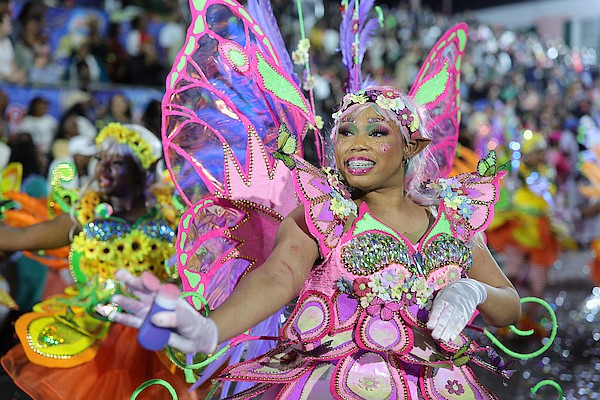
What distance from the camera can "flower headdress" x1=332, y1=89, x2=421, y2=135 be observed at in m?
2.46

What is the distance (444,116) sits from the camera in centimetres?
335

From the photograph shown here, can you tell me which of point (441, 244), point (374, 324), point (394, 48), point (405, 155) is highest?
point (405, 155)

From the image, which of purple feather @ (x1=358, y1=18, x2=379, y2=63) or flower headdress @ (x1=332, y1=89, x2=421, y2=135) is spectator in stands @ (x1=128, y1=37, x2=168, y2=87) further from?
flower headdress @ (x1=332, y1=89, x2=421, y2=135)

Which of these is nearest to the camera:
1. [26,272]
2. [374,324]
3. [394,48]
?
[374,324]

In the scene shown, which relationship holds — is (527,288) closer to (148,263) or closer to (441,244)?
(148,263)

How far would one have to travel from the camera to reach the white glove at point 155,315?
1.65 m

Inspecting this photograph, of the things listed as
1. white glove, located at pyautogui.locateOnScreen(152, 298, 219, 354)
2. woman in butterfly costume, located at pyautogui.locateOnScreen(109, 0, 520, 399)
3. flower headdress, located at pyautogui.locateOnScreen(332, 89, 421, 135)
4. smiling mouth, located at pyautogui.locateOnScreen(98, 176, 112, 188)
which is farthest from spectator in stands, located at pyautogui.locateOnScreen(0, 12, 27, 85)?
white glove, located at pyautogui.locateOnScreen(152, 298, 219, 354)

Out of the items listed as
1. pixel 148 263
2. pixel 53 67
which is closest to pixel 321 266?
pixel 148 263

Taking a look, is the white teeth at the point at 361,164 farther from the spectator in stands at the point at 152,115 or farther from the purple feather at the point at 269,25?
the spectator in stands at the point at 152,115

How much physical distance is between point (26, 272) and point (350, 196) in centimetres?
446

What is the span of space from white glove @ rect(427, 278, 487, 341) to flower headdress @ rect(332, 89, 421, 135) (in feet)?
1.66

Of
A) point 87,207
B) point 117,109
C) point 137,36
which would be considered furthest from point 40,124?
point 87,207

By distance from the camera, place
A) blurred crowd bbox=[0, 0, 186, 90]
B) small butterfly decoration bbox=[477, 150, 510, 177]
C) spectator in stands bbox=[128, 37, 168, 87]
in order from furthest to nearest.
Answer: spectator in stands bbox=[128, 37, 168, 87], blurred crowd bbox=[0, 0, 186, 90], small butterfly decoration bbox=[477, 150, 510, 177]

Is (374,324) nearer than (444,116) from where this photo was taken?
Yes
